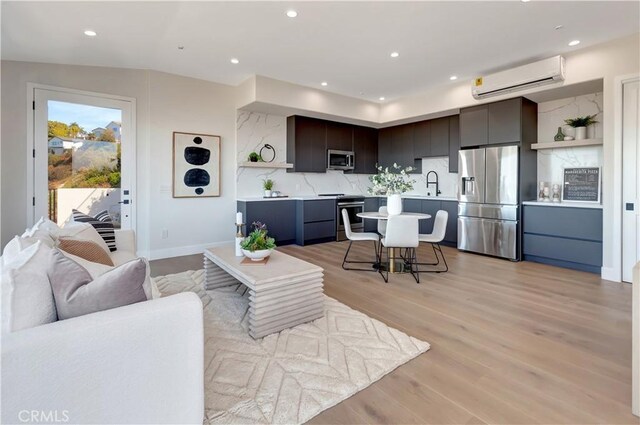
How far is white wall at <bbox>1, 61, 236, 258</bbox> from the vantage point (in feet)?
12.2

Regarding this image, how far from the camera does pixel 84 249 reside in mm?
2064

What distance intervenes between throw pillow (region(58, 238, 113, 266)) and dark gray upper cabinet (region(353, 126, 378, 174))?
18.2ft

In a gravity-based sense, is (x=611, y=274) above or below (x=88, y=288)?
below

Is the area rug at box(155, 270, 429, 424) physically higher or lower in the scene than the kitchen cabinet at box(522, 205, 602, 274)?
lower

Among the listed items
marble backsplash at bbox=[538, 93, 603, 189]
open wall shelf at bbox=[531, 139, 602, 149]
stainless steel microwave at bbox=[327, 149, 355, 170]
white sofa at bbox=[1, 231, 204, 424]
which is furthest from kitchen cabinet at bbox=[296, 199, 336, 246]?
white sofa at bbox=[1, 231, 204, 424]

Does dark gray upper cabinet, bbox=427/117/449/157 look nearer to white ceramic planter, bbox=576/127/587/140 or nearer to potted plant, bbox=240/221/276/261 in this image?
white ceramic planter, bbox=576/127/587/140

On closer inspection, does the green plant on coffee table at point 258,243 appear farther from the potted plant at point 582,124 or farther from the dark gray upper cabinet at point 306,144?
the potted plant at point 582,124

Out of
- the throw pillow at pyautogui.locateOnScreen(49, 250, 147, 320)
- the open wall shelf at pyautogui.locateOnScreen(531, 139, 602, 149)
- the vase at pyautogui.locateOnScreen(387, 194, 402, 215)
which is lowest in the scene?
the throw pillow at pyautogui.locateOnScreen(49, 250, 147, 320)

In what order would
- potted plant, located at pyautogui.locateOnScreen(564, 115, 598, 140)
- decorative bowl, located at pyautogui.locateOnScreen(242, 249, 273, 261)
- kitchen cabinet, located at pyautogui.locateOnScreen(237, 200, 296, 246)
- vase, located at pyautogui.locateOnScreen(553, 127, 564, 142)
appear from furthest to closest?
kitchen cabinet, located at pyautogui.locateOnScreen(237, 200, 296, 246) < vase, located at pyautogui.locateOnScreen(553, 127, 564, 142) < potted plant, located at pyautogui.locateOnScreen(564, 115, 598, 140) < decorative bowl, located at pyautogui.locateOnScreen(242, 249, 273, 261)

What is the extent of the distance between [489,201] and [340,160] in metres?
3.00

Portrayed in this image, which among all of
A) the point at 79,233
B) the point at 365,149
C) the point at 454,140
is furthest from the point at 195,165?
the point at 454,140

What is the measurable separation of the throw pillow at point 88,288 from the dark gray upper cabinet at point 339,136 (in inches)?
219

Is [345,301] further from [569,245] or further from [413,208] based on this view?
[413,208]

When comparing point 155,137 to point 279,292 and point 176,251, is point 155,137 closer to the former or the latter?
point 176,251
